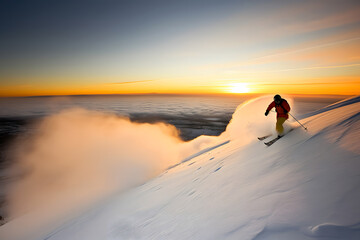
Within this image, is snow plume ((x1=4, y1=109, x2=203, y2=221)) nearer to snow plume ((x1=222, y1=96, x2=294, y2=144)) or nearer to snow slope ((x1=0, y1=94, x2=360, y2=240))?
snow plume ((x1=222, y1=96, x2=294, y2=144))

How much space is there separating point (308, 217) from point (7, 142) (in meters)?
43.1

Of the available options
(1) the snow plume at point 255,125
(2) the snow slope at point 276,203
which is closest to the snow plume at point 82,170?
(1) the snow plume at point 255,125

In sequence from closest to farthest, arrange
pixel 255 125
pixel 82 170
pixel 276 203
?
pixel 276 203
pixel 255 125
pixel 82 170


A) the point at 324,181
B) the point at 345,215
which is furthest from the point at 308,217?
the point at 324,181

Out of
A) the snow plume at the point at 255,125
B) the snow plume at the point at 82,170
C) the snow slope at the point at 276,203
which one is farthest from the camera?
the snow plume at the point at 82,170

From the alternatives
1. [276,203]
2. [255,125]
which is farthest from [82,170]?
[276,203]

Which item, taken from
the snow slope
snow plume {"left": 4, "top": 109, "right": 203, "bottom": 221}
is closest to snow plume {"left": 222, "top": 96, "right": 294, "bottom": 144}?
the snow slope

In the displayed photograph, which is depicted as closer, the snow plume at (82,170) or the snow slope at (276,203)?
the snow slope at (276,203)

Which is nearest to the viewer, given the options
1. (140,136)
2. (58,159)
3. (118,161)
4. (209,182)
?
(209,182)

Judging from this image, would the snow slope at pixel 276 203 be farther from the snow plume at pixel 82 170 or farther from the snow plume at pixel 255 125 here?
the snow plume at pixel 82 170

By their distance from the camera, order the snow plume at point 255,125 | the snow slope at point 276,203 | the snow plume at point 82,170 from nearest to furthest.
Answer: the snow slope at point 276,203 < the snow plume at point 255,125 < the snow plume at point 82,170

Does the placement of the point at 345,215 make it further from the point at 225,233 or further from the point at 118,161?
the point at 118,161

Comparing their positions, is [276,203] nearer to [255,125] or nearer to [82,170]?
[255,125]

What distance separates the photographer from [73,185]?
13.9 m
